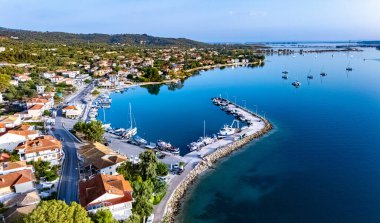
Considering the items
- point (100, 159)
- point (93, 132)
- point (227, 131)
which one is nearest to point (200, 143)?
point (227, 131)

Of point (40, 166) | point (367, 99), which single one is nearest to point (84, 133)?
point (40, 166)

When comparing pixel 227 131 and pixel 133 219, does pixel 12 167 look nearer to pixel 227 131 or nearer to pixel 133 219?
pixel 133 219

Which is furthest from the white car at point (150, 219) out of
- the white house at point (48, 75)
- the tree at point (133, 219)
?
the white house at point (48, 75)

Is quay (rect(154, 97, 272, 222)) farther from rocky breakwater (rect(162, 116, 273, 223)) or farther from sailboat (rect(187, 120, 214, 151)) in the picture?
sailboat (rect(187, 120, 214, 151))

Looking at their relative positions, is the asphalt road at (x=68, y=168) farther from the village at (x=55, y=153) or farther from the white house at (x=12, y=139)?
the white house at (x=12, y=139)

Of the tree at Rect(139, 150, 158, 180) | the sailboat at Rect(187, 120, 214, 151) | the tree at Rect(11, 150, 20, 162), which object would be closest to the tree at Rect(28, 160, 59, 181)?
the tree at Rect(11, 150, 20, 162)

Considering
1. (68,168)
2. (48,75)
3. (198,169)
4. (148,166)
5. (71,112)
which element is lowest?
(198,169)

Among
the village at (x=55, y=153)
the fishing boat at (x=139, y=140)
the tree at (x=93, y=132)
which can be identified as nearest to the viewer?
the village at (x=55, y=153)
